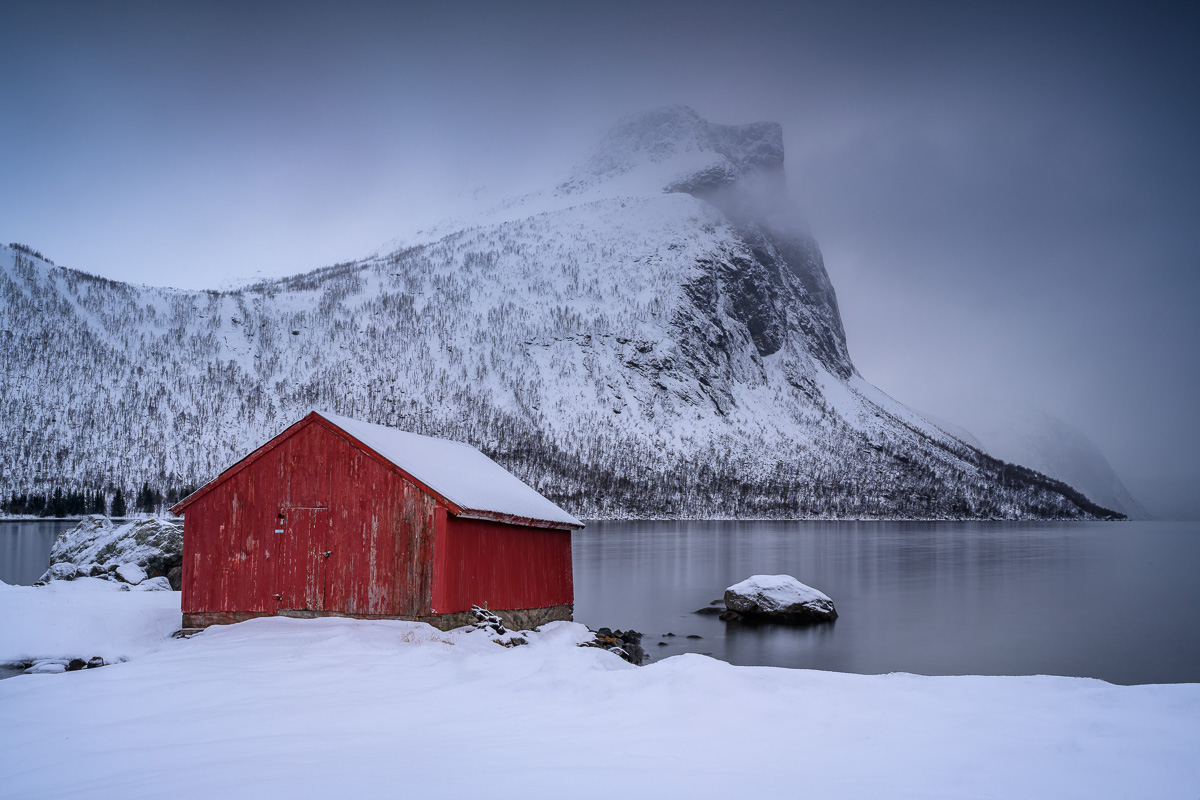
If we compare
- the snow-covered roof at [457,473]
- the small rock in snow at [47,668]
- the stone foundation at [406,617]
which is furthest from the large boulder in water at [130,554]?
the small rock in snow at [47,668]

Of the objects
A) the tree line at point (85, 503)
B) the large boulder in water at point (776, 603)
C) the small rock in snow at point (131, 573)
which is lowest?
the tree line at point (85, 503)

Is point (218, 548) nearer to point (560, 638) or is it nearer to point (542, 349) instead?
point (560, 638)

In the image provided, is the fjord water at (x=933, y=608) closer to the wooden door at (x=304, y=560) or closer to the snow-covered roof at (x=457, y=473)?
the snow-covered roof at (x=457, y=473)

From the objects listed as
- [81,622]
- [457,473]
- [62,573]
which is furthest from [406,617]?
[62,573]

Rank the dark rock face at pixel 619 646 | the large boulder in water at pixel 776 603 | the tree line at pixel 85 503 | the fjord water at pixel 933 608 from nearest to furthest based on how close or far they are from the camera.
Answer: the dark rock face at pixel 619 646 < the fjord water at pixel 933 608 < the large boulder in water at pixel 776 603 < the tree line at pixel 85 503

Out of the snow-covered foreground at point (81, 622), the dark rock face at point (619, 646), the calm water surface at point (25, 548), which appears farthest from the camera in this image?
A: the calm water surface at point (25, 548)

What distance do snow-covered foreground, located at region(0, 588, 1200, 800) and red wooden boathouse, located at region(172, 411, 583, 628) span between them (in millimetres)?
3473

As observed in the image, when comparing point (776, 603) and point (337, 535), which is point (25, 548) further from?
point (337, 535)

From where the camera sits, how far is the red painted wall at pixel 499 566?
16.9 metres

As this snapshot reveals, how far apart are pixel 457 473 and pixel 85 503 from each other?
12382cm

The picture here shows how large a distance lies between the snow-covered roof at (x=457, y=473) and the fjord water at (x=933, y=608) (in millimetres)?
7443

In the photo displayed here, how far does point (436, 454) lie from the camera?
21.1 meters

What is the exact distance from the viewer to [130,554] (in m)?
29.7

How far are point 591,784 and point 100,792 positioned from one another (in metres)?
4.39
